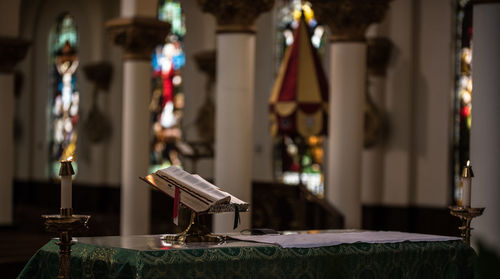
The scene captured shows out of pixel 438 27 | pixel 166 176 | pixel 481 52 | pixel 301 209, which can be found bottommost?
pixel 301 209

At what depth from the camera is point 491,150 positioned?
5.73 metres

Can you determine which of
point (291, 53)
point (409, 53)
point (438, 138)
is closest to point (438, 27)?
point (409, 53)

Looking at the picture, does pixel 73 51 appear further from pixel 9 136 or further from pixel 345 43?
pixel 345 43

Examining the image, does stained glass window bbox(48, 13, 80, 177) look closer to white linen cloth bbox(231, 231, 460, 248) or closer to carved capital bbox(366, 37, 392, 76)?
carved capital bbox(366, 37, 392, 76)

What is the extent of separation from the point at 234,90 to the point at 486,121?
12.2 ft

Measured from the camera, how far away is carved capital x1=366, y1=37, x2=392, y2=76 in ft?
42.3

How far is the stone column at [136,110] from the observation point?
11383mm

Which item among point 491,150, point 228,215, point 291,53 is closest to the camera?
point 491,150

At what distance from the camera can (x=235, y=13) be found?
8.91m

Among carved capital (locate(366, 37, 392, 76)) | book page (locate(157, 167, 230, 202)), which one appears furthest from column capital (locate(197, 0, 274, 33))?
book page (locate(157, 167, 230, 202))

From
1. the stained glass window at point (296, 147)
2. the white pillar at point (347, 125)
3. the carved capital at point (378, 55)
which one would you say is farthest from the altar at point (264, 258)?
the stained glass window at point (296, 147)

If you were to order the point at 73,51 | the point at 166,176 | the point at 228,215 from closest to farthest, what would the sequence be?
the point at 166,176, the point at 228,215, the point at 73,51

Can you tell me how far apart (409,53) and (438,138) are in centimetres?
136

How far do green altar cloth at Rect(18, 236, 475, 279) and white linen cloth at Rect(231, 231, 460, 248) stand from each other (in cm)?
3
